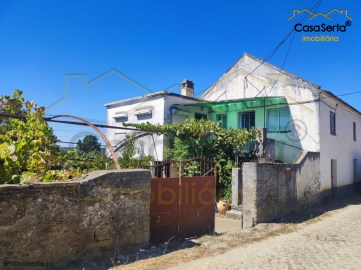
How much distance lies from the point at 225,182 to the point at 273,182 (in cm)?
301

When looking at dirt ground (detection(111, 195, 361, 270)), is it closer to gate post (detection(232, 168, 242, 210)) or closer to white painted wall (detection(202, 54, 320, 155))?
gate post (detection(232, 168, 242, 210))

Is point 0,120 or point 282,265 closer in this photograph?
point 282,265

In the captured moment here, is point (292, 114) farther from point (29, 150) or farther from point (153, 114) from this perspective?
point (29, 150)

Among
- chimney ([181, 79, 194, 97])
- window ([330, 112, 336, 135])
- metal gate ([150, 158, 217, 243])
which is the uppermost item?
chimney ([181, 79, 194, 97])

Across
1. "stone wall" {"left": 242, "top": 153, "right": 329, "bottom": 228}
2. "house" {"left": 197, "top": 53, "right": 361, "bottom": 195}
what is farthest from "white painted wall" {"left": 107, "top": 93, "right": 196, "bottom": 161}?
"stone wall" {"left": 242, "top": 153, "right": 329, "bottom": 228}

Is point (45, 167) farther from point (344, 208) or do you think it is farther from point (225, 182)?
point (344, 208)

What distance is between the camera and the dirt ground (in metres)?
5.57

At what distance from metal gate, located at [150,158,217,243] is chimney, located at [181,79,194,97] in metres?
12.0

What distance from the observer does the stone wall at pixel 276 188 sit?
29.0 feet

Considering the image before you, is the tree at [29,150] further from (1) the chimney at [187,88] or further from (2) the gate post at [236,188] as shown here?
(1) the chimney at [187,88]

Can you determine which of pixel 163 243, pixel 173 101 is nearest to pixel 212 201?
pixel 163 243

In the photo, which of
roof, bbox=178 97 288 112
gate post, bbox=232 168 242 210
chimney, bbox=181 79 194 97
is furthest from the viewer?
chimney, bbox=181 79 194 97

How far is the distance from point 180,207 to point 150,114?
9800mm

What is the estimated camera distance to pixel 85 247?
5203mm
